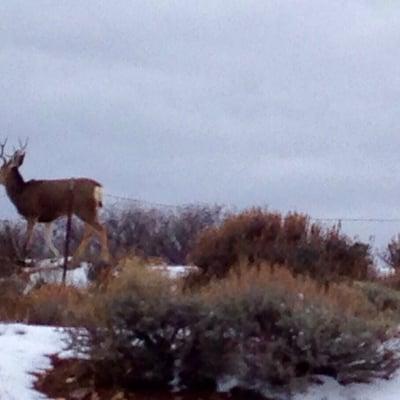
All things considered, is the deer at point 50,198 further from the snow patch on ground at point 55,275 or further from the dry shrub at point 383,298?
the dry shrub at point 383,298

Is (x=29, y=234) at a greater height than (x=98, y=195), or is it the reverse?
(x=98, y=195)

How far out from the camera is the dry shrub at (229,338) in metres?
14.0

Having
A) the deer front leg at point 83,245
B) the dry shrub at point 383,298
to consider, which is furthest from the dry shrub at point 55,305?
the deer front leg at point 83,245

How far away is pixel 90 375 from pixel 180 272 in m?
4.49

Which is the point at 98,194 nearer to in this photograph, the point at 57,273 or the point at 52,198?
the point at 52,198

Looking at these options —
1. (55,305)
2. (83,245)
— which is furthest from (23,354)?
(83,245)

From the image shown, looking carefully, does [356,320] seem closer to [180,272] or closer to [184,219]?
[180,272]

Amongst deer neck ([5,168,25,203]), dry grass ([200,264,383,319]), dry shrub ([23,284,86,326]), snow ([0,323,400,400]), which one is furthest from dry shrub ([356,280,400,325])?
deer neck ([5,168,25,203])

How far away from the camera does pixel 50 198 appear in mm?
29031

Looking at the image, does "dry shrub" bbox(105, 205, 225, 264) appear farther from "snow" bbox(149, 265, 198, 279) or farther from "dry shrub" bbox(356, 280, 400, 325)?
"dry shrub" bbox(356, 280, 400, 325)

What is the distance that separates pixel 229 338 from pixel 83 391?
54.9 inches

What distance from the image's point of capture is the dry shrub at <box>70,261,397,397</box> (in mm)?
13953

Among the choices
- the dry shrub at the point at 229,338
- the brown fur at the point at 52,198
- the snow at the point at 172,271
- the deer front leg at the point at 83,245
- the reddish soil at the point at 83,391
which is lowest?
A: the reddish soil at the point at 83,391

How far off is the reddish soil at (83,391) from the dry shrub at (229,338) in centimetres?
16
